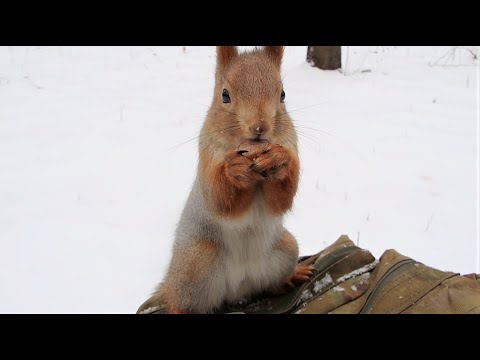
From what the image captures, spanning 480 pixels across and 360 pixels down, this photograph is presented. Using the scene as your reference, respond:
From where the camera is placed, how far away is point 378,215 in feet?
10.3

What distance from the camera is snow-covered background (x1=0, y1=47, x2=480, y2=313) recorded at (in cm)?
265

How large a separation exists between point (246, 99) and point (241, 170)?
0.92ft

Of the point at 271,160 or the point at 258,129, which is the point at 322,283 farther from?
the point at 258,129

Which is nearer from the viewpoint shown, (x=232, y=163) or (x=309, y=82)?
(x=232, y=163)

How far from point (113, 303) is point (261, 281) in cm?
91

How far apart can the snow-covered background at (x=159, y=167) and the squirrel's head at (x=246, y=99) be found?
39 cm

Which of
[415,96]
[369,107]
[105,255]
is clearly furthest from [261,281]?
[415,96]

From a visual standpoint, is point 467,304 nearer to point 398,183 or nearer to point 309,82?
point 398,183

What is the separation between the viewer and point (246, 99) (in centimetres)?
163

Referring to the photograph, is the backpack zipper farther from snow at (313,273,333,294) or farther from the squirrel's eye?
the squirrel's eye

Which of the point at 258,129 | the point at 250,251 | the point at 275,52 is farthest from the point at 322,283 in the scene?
the point at 275,52

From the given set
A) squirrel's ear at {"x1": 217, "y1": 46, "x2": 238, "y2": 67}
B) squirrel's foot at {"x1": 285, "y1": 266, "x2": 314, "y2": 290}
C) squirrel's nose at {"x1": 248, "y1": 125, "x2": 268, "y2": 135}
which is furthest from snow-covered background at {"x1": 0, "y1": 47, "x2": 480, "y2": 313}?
squirrel's foot at {"x1": 285, "y1": 266, "x2": 314, "y2": 290}

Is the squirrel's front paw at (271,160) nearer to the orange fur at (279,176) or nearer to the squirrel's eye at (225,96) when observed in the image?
the orange fur at (279,176)

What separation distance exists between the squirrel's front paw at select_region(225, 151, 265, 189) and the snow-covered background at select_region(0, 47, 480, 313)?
1.77 ft
